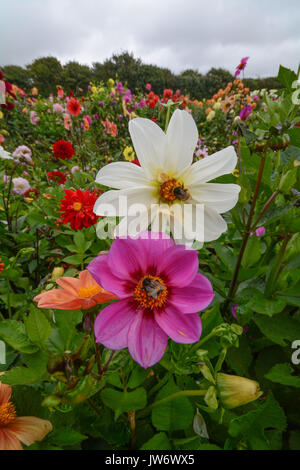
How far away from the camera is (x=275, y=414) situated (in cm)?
39

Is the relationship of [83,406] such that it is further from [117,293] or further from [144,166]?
[144,166]

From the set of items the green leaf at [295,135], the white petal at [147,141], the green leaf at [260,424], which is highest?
the green leaf at [295,135]

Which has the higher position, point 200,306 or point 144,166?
point 144,166

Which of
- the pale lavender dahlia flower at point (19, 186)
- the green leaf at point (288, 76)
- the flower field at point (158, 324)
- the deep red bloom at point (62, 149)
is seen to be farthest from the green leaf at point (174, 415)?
the pale lavender dahlia flower at point (19, 186)

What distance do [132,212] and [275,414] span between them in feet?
1.10

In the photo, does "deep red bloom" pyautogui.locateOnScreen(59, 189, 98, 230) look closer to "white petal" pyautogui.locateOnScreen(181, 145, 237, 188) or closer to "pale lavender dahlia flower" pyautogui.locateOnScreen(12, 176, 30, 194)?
"white petal" pyautogui.locateOnScreen(181, 145, 237, 188)

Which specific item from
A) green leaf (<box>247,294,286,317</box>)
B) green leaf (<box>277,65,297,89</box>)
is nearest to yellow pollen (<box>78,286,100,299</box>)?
green leaf (<box>247,294,286,317</box>)

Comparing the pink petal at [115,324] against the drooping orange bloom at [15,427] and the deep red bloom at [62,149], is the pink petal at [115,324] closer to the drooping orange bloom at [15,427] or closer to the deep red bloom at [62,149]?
the drooping orange bloom at [15,427]

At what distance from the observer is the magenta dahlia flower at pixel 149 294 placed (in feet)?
0.98

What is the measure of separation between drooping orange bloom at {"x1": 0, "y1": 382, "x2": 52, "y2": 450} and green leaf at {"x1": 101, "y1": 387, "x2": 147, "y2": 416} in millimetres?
77

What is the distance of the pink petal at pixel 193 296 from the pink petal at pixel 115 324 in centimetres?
5

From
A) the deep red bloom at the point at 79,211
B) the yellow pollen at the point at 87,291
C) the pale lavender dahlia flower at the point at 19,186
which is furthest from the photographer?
the pale lavender dahlia flower at the point at 19,186

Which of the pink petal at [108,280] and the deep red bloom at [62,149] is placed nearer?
the pink petal at [108,280]
